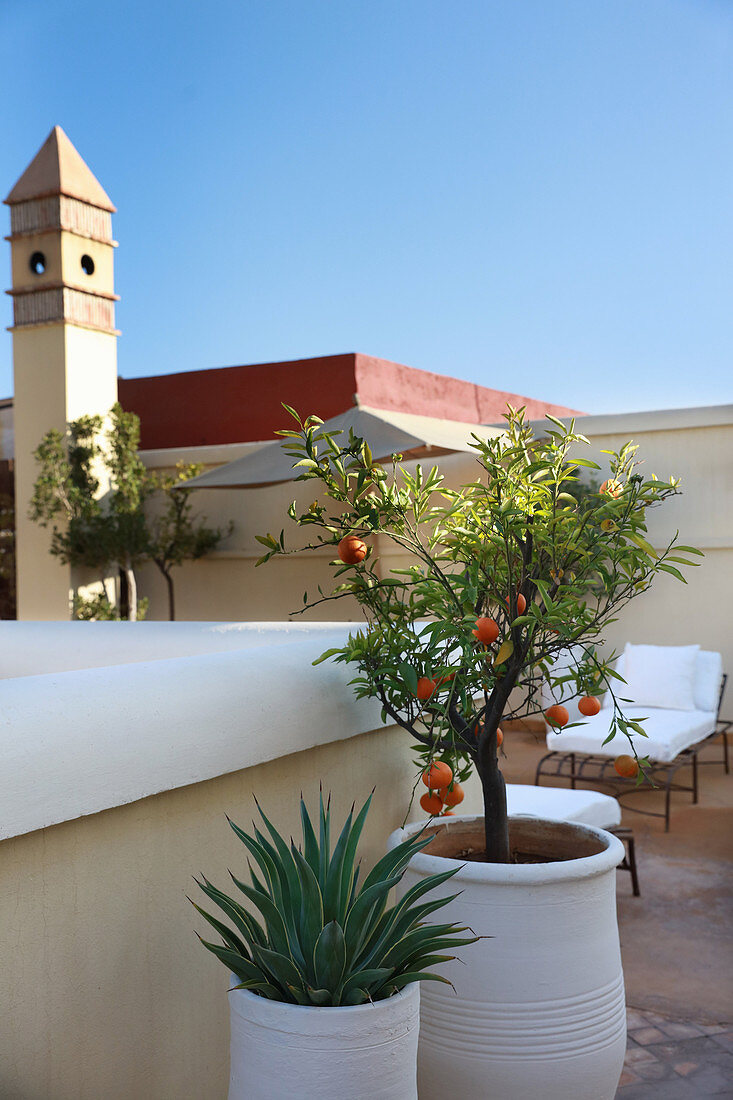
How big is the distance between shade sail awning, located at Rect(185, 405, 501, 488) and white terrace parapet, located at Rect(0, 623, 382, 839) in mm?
4986

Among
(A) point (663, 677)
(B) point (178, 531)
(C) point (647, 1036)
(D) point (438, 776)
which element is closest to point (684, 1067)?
(C) point (647, 1036)

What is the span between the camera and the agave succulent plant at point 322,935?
146 centimetres

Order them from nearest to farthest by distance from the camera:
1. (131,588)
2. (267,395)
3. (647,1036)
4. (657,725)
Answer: (647,1036)
(657,725)
(131,588)
(267,395)

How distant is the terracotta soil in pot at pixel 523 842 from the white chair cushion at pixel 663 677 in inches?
174

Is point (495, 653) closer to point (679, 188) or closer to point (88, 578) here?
point (88, 578)

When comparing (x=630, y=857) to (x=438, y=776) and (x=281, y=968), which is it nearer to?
(x=438, y=776)

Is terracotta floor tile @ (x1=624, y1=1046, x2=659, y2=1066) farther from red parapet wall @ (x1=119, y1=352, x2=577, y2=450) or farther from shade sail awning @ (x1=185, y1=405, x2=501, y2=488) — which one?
red parapet wall @ (x1=119, y1=352, x2=577, y2=450)

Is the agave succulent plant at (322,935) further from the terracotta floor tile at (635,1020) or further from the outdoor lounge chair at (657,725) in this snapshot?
the outdoor lounge chair at (657,725)

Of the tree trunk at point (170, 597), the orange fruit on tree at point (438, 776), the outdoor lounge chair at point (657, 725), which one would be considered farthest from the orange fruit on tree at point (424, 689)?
the tree trunk at point (170, 597)

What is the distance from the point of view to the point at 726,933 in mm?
3754

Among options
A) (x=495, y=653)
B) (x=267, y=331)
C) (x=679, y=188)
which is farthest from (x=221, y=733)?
(x=679, y=188)

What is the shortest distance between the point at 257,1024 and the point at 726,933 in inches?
115

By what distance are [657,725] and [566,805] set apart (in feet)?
6.82

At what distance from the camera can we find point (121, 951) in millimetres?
1581
